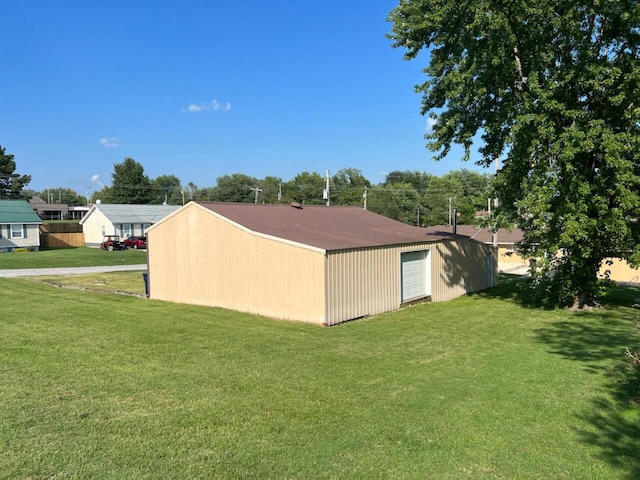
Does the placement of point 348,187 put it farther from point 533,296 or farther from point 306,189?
point 533,296

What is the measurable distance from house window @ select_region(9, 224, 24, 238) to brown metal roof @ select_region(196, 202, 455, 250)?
31.0 m

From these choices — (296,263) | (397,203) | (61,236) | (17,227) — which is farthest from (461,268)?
(397,203)

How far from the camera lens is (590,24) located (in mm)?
13148

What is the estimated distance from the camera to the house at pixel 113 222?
153ft

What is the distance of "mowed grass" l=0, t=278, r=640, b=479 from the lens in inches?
172

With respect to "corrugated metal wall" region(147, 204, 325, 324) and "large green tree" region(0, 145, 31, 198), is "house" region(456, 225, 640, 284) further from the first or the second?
"large green tree" region(0, 145, 31, 198)

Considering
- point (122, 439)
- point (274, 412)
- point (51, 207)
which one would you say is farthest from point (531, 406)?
point (51, 207)

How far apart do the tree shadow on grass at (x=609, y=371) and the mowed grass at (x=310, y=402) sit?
29 millimetres

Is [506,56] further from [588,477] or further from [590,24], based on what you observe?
[588,477]

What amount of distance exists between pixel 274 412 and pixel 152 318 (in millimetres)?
7924

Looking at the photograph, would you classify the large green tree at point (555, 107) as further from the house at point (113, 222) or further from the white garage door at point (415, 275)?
the house at point (113, 222)

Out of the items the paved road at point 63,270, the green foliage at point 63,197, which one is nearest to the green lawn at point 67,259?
the paved road at point 63,270

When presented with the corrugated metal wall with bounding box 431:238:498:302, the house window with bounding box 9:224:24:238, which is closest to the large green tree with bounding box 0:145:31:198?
the house window with bounding box 9:224:24:238

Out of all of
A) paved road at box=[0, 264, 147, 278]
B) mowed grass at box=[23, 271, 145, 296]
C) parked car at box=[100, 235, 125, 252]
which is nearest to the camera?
mowed grass at box=[23, 271, 145, 296]
